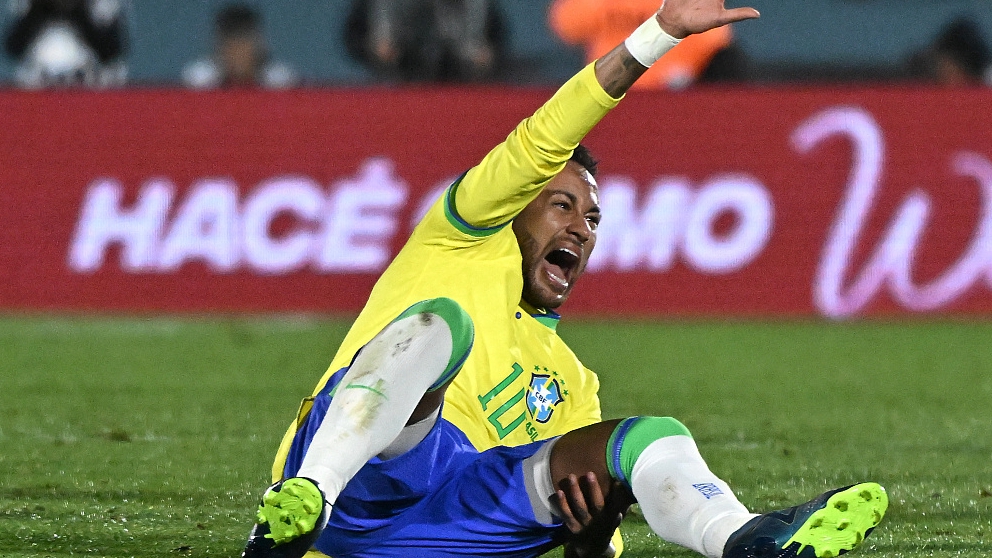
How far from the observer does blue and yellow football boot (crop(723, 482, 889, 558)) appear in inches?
115

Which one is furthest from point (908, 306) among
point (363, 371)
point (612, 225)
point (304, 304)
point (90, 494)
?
point (363, 371)

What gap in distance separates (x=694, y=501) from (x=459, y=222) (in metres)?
0.90

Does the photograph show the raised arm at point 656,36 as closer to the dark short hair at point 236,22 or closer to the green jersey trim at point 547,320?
the green jersey trim at point 547,320

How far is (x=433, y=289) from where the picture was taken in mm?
3633

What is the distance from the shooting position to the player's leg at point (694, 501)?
292 cm

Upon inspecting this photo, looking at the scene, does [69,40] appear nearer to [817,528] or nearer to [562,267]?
[562,267]

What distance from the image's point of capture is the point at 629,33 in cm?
1196

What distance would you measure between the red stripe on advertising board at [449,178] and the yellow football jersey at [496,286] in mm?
6180

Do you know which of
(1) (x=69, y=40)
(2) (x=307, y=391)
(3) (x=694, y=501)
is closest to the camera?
(3) (x=694, y=501)

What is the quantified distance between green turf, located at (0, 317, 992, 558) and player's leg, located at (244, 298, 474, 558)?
0.85m

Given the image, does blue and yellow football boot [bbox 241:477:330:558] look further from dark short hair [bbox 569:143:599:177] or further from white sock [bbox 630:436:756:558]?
dark short hair [bbox 569:143:599:177]

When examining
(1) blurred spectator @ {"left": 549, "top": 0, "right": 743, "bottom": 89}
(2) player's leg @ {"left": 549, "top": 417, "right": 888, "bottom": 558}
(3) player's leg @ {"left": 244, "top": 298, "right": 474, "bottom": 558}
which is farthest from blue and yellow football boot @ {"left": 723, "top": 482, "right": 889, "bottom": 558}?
(1) blurred spectator @ {"left": 549, "top": 0, "right": 743, "bottom": 89}

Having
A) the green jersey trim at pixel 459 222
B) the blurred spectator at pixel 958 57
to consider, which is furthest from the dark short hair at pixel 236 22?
→ the green jersey trim at pixel 459 222

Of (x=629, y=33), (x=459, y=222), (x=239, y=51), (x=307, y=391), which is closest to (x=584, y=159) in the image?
(x=459, y=222)
